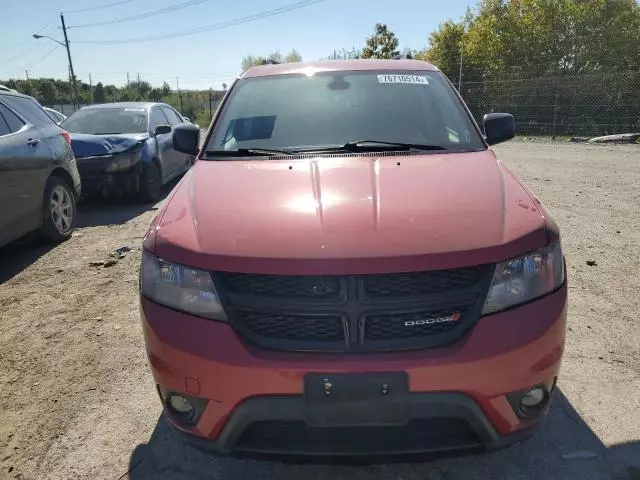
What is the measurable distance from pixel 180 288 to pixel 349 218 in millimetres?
696

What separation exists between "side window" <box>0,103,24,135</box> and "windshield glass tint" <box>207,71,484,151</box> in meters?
2.90

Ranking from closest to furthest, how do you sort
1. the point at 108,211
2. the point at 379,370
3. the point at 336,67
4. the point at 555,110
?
the point at 379,370 < the point at 336,67 < the point at 108,211 < the point at 555,110

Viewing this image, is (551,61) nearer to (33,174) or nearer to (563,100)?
(563,100)

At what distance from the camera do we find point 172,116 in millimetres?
9742

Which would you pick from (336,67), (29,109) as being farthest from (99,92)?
(336,67)

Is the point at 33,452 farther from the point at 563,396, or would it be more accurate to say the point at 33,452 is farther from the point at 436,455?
the point at 563,396

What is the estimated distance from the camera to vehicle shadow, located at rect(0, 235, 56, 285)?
4990 mm

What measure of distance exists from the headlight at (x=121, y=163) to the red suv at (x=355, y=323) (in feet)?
18.6

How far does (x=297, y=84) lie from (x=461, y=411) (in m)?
2.39

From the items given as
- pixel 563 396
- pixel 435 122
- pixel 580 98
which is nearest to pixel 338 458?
pixel 563 396

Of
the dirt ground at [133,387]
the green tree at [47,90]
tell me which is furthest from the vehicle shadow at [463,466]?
the green tree at [47,90]

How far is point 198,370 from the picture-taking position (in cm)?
189

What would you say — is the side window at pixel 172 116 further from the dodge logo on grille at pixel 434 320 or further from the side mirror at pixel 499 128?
the dodge logo on grille at pixel 434 320

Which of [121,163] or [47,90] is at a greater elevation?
[47,90]
